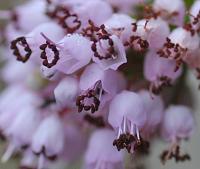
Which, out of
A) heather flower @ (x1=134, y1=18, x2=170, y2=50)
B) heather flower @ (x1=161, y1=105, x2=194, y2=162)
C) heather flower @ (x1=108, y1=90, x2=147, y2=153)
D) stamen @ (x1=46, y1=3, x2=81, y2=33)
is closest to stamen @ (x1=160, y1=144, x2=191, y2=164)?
heather flower @ (x1=161, y1=105, x2=194, y2=162)

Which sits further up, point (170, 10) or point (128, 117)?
point (170, 10)

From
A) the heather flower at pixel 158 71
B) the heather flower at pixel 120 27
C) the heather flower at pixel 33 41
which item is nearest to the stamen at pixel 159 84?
the heather flower at pixel 158 71

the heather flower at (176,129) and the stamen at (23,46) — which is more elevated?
the stamen at (23,46)

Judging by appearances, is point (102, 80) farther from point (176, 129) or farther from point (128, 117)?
point (176, 129)

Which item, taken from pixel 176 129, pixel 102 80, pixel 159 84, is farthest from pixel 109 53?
pixel 176 129

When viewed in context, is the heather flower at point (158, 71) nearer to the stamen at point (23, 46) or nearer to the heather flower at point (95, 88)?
the heather flower at point (95, 88)

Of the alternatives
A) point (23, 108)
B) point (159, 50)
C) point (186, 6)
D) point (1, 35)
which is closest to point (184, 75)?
point (186, 6)

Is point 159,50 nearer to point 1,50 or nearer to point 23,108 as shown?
point 23,108
